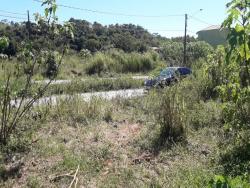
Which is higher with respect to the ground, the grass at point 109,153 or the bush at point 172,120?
the bush at point 172,120

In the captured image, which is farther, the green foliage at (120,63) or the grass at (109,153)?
the green foliage at (120,63)

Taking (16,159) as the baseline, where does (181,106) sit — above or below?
above

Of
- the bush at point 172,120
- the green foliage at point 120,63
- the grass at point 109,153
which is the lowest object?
the grass at point 109,153

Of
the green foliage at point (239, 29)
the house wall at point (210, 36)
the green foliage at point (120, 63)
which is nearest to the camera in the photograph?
the green foliage at point (239, 29)

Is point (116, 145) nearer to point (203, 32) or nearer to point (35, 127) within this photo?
point (35, 127)

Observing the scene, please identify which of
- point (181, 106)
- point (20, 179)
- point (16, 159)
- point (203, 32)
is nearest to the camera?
point (20, 179)

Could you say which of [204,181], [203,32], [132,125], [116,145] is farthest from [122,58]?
[203,32]

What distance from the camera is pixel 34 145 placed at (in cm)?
750

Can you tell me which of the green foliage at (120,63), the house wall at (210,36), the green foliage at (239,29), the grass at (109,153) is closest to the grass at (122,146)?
the grass at (109,153)

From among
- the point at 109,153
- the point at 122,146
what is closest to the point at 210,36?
the point at 122,146

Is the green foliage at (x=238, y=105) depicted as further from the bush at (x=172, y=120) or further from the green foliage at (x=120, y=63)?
the green foliage at (x=120, y=63)

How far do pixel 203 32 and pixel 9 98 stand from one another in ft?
160

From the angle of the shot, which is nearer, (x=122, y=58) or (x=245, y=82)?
(x=245, y=82)

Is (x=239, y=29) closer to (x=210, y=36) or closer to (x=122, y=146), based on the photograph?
(x=122, y=146)
